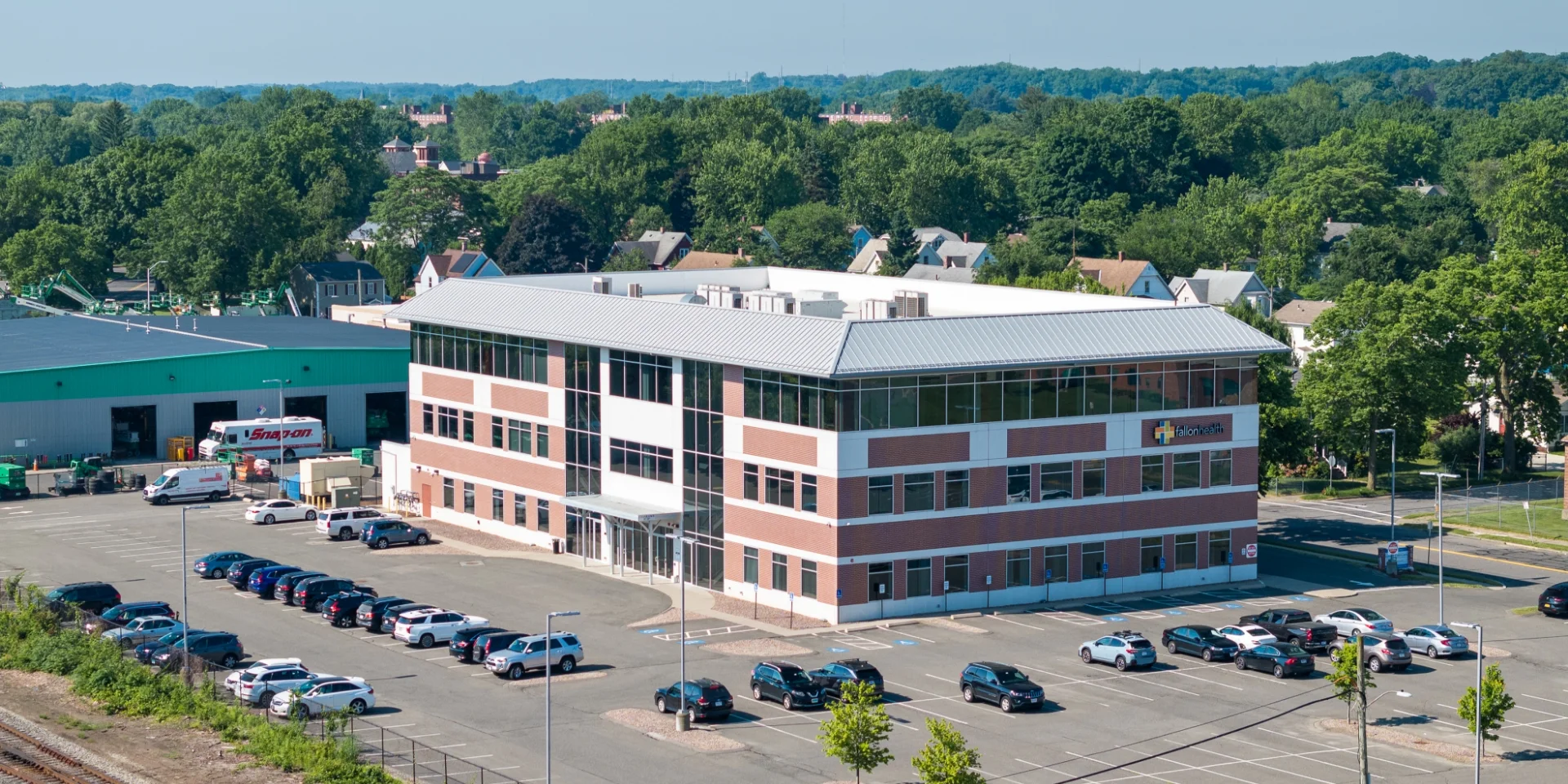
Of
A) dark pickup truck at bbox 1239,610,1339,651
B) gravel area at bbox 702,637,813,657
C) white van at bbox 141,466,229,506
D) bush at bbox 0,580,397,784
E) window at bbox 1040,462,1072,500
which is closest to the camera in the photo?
bush at bbox 0,580,397,784

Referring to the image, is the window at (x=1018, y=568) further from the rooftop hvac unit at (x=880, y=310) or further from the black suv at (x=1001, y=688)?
the black suv at (x=1001, y=688)

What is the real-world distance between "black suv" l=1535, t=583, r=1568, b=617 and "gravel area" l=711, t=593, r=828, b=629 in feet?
101

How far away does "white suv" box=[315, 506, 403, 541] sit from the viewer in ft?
324

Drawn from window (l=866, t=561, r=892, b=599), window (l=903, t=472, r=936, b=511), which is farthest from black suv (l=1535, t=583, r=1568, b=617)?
window (l=866, t=561, r=892, b=599)

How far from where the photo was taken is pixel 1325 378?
115m

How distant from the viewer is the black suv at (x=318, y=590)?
268ft

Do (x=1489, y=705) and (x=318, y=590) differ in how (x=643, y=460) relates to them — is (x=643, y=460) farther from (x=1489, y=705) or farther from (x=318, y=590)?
(x=1489, y=705)

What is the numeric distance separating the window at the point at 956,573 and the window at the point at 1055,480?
456 centimetres

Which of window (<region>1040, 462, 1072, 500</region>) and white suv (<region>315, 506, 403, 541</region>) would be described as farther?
white suv (<region>315, 506, 403, 541</region>)

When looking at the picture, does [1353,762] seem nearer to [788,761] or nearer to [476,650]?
[788,761]

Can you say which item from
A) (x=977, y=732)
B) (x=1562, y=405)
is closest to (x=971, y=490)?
(x=977, y=732)

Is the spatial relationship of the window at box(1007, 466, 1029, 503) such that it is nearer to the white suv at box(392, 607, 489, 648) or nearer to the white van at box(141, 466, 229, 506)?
the white suv at box(392, 607, 489, 648)

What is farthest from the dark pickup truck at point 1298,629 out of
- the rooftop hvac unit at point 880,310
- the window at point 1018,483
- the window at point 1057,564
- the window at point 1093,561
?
the rooftop hvac unit at point 880,310

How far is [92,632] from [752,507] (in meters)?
27.1
